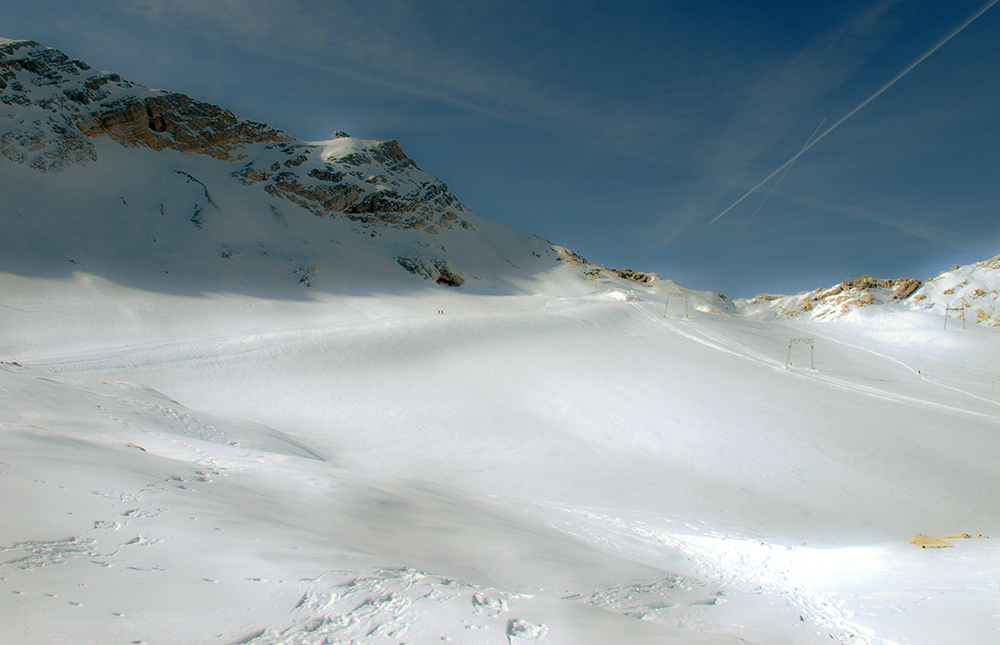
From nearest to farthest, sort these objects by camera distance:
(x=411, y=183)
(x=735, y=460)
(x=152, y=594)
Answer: (x=152, y=594)
(x=735, y=460)
(x=411, y=183)

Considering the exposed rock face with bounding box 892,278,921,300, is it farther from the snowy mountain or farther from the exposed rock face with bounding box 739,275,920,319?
the snowy mountain

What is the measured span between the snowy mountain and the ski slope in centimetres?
5

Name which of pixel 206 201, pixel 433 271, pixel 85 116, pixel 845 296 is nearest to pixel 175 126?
pixel 85 116

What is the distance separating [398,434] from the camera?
50.5 feet

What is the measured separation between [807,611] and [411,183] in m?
58.9

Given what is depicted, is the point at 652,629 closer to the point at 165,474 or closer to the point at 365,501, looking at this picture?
the point at 365,501

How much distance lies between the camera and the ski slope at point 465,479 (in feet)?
9.65

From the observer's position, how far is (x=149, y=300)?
2608 centimetres

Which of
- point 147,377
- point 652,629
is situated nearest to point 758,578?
point 652,629

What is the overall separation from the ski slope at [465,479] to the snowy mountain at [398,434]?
0.05 meters

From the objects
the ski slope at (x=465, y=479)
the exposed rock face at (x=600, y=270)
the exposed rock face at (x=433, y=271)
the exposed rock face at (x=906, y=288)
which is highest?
the exposed rock face at (x=906, y=288)

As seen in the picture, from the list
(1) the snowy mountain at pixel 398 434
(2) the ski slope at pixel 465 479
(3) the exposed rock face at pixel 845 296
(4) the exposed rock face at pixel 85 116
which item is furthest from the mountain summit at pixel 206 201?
(3) the exposed rock face at pixel 845 296

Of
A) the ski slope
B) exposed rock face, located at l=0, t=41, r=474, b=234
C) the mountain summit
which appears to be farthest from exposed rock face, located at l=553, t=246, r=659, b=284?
the ski slope

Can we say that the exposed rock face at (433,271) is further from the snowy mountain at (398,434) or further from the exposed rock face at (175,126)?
the exposed rock face at (175,126)
